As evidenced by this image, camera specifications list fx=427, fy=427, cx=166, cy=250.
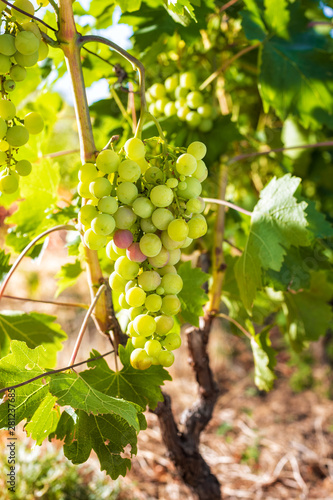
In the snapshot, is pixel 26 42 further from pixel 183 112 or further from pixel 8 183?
pixel 183 112

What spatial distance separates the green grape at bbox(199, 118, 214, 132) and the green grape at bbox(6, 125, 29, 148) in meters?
0.42

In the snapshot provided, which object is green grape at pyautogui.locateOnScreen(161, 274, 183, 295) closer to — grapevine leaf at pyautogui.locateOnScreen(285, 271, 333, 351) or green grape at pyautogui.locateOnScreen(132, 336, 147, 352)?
green grape at pyautogui.locateOnScreen(132, 336, 147, 352)

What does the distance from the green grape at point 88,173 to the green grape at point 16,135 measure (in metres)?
0.08

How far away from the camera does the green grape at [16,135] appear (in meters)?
0.48

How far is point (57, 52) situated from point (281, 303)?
2.31 ft

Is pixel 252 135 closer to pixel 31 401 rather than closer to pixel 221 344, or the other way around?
pixel 31 401

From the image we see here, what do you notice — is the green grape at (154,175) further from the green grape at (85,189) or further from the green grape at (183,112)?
the green grape at (183,112)

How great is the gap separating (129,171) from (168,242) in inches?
3.4

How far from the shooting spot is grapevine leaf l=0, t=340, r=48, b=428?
0.48 meters

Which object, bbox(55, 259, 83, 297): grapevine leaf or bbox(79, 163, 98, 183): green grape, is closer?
bbox(79, 163, 98, 183): green grape

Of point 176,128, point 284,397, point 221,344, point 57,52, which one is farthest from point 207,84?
point 221,344

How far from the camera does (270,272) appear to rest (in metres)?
0.74

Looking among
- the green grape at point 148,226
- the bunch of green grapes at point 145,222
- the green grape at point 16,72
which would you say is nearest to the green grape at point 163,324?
the bunch of green grapes at point 145,222

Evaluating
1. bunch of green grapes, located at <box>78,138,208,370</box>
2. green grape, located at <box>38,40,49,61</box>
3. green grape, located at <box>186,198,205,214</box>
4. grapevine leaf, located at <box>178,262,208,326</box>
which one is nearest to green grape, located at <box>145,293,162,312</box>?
bunch of green grapes, located at <box>78,138,208,370</box>
